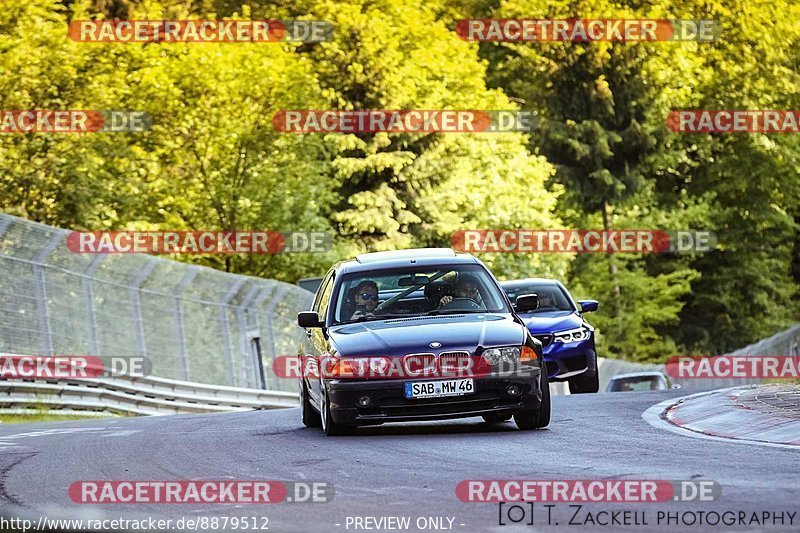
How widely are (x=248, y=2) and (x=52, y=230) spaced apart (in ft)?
139

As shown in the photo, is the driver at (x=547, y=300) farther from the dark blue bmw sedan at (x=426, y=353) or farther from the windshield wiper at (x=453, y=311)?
the windshield wiper at (x=453, y=311)

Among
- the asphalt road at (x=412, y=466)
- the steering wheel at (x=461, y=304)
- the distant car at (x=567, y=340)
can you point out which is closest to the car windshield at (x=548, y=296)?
the distant car at (x=567, y=340)

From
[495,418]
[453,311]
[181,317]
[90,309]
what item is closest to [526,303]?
[453,311]

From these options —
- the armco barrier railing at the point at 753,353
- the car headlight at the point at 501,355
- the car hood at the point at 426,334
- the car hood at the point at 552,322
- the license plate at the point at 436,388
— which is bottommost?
the armco barrier railing at the point at 753,353

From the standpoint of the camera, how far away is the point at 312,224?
169 feet

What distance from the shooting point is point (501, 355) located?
531 inches

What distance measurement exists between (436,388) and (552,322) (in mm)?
9265

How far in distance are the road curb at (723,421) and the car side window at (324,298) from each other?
302cm

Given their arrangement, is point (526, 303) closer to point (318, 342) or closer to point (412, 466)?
point (318, 342)

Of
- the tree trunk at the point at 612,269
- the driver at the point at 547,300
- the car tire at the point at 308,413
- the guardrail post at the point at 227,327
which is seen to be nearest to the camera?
the car tire at the point at 308,413

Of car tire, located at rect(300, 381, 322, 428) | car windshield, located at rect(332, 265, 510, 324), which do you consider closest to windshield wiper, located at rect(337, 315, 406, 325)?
car windshield, located at rect(332, 265, 510, 324)

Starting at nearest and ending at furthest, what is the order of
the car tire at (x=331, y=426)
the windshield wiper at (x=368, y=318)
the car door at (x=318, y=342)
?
the car tire at (x=331, y=426)
the car door at (x=318, y=342)
the windshield wiper at (x=368, y=318)

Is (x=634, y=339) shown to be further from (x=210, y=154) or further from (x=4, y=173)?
(x=4, y=173)

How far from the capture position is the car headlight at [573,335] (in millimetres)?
22281
